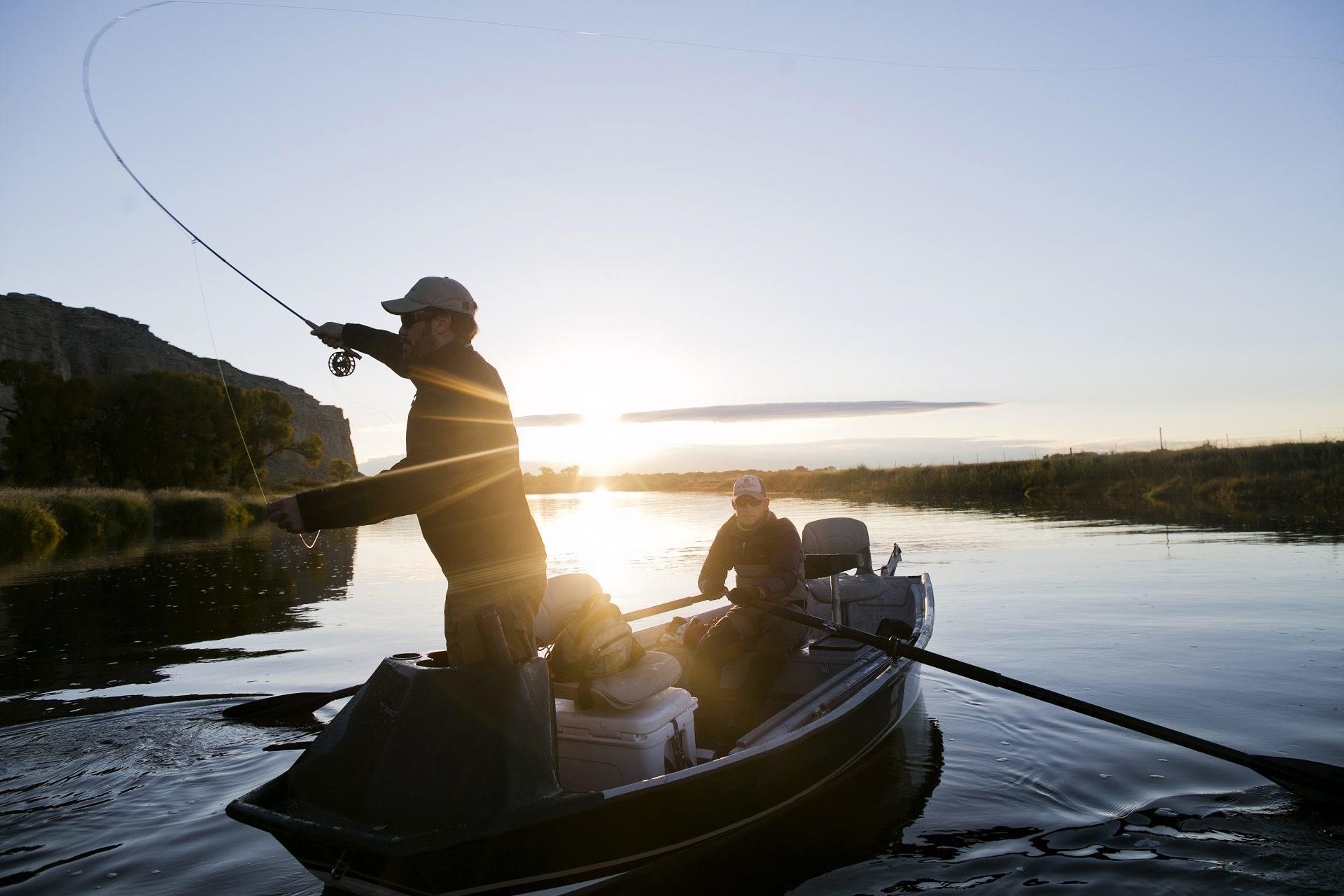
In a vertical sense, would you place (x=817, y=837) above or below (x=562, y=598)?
below

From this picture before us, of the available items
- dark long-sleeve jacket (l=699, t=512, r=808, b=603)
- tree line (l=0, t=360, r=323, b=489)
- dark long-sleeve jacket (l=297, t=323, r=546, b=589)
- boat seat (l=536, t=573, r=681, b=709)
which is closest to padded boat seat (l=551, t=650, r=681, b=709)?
boat seat (l=536, t=573, r=681, b=709)

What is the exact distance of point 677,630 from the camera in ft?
26.9

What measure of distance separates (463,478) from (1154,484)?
4032cm

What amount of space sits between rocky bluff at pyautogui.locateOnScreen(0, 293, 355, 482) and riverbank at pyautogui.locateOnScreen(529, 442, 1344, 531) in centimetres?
5258

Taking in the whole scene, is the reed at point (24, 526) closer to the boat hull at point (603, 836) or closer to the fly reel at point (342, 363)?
the fly reel at point (342, 363)

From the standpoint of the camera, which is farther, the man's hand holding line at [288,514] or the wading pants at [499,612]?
the wading pants at [499,612]

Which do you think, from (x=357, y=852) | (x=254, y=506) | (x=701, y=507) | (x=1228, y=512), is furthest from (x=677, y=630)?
(x=254, y=506)

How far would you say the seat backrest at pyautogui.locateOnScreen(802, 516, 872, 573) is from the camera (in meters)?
9.14

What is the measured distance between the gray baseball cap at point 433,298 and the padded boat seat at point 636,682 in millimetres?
2077

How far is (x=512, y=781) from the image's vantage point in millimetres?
3863

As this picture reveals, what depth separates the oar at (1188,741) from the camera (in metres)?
5.47

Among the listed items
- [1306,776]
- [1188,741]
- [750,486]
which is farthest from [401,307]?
[1306,776]

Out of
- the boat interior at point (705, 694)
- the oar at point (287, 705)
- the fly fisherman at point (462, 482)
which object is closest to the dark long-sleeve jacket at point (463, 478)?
the fly fisherman at point (462, 482)

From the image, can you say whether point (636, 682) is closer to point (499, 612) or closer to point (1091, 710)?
point (499, 612)
